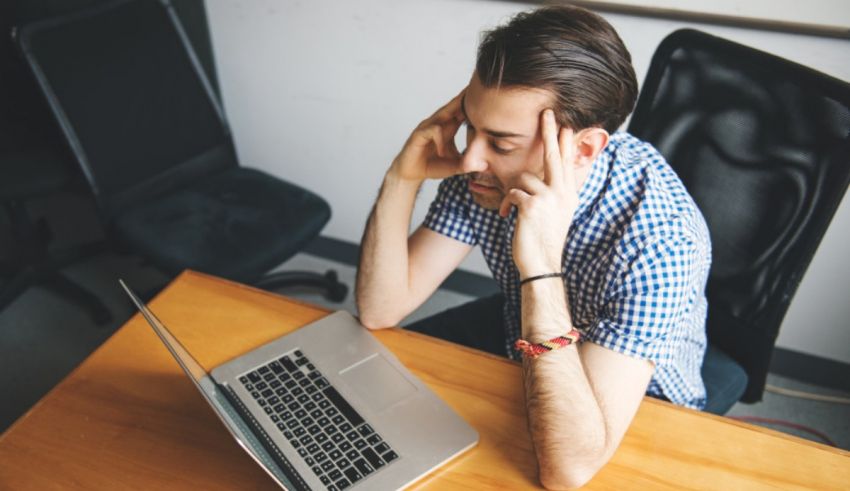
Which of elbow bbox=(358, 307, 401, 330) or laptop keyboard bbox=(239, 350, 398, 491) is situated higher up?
elbow bbox=(358, 307, 401, 330)

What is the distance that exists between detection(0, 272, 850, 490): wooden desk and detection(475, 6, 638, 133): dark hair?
0.43 meters

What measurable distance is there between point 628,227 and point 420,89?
1191mm

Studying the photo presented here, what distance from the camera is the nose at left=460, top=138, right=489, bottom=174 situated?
113 cm

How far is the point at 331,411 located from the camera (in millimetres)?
994

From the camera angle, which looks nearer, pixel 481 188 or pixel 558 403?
pixel 558 403

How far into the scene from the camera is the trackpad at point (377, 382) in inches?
40.0

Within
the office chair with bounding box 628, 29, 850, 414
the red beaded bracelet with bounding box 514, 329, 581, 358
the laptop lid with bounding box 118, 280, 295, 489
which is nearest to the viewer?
the laptop lid with bounding box 118, 280, 295, 489

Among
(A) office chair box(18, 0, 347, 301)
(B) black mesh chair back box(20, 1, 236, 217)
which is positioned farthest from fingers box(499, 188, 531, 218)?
(B) black mesh chair back box(20, 1, 236, 217)

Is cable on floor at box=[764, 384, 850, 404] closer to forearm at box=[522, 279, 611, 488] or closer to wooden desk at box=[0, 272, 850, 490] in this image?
wooden desk at box=[0, 272, 850, 490]

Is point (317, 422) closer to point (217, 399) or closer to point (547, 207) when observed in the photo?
point (217, 399)

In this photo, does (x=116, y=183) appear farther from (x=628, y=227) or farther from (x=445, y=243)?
(x=628, y=227)

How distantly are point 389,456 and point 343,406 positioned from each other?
0.38ft

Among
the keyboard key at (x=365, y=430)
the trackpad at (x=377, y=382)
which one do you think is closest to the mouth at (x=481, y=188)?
the trackpad at (x=377, y=382)

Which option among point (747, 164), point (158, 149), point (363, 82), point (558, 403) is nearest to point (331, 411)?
point (558, 403)
